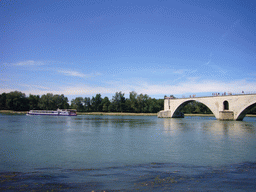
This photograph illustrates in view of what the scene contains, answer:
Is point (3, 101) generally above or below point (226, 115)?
above

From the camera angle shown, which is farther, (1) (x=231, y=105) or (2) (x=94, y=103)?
(2) (x=94, y=103)

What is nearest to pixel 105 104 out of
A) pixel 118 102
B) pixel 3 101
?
pixel 118 102

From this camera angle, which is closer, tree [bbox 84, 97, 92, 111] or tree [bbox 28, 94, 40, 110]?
tree [bbox 28, 94, 40, 110]

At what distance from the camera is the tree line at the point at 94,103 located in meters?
110

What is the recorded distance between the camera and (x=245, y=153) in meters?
15.7

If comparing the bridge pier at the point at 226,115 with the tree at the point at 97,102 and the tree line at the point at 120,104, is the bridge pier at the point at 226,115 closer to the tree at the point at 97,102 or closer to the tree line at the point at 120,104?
the tree line at the point at 120,104

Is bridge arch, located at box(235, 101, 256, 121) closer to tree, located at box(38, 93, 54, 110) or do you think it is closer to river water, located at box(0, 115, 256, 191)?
river water, located at box(0, 115, 256, 191)

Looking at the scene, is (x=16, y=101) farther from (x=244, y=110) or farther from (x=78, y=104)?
(x=244, y=110)

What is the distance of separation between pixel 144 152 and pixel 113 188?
8.01m

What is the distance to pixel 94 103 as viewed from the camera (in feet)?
399

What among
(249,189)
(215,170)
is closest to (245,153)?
(215,170)

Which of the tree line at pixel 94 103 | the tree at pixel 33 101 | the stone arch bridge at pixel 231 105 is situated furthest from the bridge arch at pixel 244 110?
the tree at pixel 33 101

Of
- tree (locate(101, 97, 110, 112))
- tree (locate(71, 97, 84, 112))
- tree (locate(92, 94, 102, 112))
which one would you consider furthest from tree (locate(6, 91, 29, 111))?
tree (locate(101, 97, 110, 112))

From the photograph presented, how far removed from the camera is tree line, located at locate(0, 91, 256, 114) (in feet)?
361
